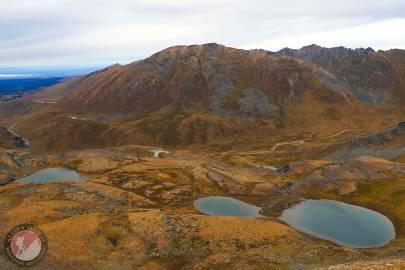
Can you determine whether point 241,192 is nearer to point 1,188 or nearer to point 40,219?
point 40,219

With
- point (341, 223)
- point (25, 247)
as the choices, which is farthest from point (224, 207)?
point (25, 247)

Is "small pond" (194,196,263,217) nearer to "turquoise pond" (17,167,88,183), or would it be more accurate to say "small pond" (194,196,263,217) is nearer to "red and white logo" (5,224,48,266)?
"red and white logo" (5,224,48,266)

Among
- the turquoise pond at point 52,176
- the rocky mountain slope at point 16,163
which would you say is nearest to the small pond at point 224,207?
the turquoise pond at point 52,176

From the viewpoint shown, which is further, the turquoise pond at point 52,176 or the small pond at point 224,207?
the turquoise pond at point 52,176

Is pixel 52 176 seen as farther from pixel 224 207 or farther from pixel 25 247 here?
pixel 25 247

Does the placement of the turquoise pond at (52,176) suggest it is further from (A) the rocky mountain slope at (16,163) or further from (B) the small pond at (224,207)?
(B) the small pond at (224,207)

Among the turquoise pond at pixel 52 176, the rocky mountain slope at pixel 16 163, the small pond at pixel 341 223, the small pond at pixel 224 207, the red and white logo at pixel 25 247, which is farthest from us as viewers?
the rocky mountain slope at pixel 16 163
